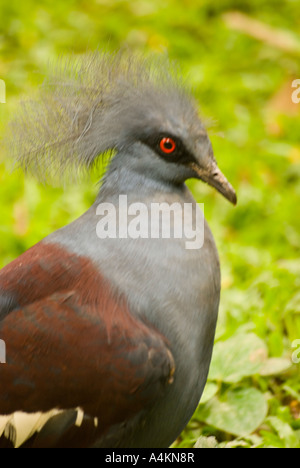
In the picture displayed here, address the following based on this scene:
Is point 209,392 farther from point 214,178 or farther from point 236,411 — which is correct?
point 214,178

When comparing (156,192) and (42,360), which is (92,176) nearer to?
(156,192)

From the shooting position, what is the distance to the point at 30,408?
7.84ft

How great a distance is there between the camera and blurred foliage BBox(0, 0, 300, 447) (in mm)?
3266

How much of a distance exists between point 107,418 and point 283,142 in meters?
3.60

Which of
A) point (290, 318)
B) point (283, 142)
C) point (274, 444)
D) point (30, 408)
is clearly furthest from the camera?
point (283, 142)

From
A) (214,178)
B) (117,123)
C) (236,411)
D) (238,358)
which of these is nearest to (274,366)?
(238,358)

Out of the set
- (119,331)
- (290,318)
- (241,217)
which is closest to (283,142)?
(241,217)

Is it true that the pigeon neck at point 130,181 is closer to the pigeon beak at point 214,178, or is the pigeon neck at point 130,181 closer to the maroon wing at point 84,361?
the pigeon beak at point 214,178

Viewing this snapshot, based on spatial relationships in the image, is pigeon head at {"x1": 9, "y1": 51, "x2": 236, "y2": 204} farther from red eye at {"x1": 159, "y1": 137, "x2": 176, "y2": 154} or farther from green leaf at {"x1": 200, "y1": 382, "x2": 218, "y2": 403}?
green leaf at {"x1": 200, "y1": 382, "x2": 218, "y2": 403}

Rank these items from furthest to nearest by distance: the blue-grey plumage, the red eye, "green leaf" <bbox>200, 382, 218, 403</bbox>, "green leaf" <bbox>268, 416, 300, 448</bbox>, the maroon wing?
"green leaf" <bbox>200, 382, 218, 403</bbox>, "green leaf" <bbox>268, 416, 300, 448</bbox>, the red eye, the blue-grey plumage, the maroon wing

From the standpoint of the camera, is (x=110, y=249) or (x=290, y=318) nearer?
(x=110, y=249)

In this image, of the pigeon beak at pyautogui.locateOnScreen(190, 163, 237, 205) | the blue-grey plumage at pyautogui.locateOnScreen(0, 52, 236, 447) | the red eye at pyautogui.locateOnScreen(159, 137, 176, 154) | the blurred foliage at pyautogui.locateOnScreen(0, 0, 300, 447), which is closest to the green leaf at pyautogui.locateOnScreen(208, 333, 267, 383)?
the blurred foliage at pyautogui.locateOnScreen(0, 0, 300, 447)

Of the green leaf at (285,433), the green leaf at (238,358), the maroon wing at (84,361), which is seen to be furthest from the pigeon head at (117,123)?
the green leaf at (285,433)

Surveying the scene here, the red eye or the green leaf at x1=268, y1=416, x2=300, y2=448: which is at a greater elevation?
the red eye
